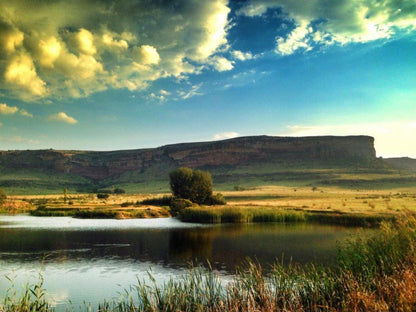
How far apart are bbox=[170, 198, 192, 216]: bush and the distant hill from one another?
2781 inches

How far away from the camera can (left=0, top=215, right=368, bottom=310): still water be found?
19562mm

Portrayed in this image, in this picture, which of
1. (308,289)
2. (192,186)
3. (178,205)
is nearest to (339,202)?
(192,186)

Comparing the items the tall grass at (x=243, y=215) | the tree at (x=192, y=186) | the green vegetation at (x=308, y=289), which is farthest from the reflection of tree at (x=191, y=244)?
the tree at (x=192, y=186)

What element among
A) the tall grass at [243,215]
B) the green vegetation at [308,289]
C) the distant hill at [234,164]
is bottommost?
the tall grass at [243,215]

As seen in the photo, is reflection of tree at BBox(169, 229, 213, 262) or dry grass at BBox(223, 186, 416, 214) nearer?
reflection of tree at BBox(169, 229, 213, 262)

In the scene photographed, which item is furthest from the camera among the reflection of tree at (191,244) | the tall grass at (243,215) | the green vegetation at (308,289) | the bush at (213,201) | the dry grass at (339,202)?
the bush at (213,201)

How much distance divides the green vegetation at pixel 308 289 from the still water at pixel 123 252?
3.26 metres

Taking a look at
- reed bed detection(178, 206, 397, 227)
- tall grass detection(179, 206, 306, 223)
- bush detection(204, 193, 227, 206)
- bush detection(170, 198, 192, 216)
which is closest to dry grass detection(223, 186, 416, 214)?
bush detection(204, 193, 227, 206)

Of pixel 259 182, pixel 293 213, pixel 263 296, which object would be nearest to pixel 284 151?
pixel 259 182

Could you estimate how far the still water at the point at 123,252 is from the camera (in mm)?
19562

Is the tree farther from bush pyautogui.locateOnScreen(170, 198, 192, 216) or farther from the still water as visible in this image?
the still water

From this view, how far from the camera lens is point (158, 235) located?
1528 inches

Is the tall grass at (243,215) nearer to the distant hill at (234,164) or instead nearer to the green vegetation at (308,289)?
the green vegetation at (308,289)

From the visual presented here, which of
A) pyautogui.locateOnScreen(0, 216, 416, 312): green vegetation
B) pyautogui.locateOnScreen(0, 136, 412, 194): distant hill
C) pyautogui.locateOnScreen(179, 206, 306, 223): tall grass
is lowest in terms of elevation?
pyautogui.locateOnScreen(179, 206, 306, 223): tall grass
